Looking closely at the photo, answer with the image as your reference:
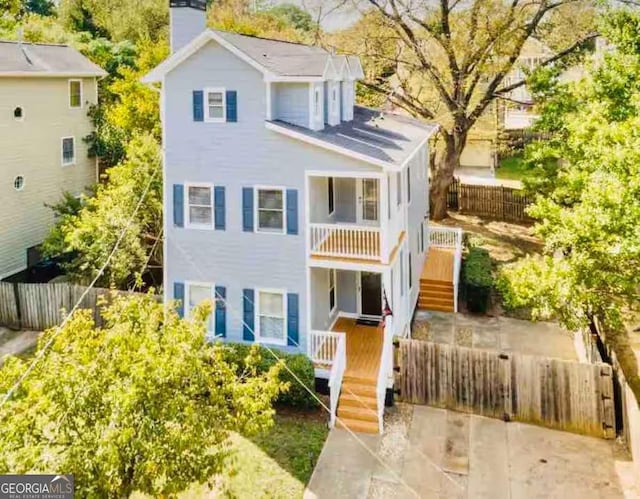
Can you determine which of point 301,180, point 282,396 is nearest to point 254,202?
point 301,180

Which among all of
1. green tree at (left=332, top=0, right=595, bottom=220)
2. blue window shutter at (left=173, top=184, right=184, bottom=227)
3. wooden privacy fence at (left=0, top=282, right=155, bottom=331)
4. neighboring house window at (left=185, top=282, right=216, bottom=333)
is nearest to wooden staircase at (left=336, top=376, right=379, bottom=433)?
neighboring house window at (left=185, top=282, right=216, bottom=333)

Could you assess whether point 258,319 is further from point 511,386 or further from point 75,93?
point 75,93

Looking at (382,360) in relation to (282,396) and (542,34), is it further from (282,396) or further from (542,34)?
(542,34)

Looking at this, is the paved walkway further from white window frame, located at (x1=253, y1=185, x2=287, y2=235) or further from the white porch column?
white window frame, located at (x1=253, y1=185, x2=287, y2=235)

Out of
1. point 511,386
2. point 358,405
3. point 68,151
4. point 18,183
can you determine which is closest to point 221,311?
point 358,405

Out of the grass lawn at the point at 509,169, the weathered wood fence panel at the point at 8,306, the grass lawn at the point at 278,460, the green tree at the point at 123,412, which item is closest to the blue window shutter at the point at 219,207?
the grass lawn at the point at 278,460
